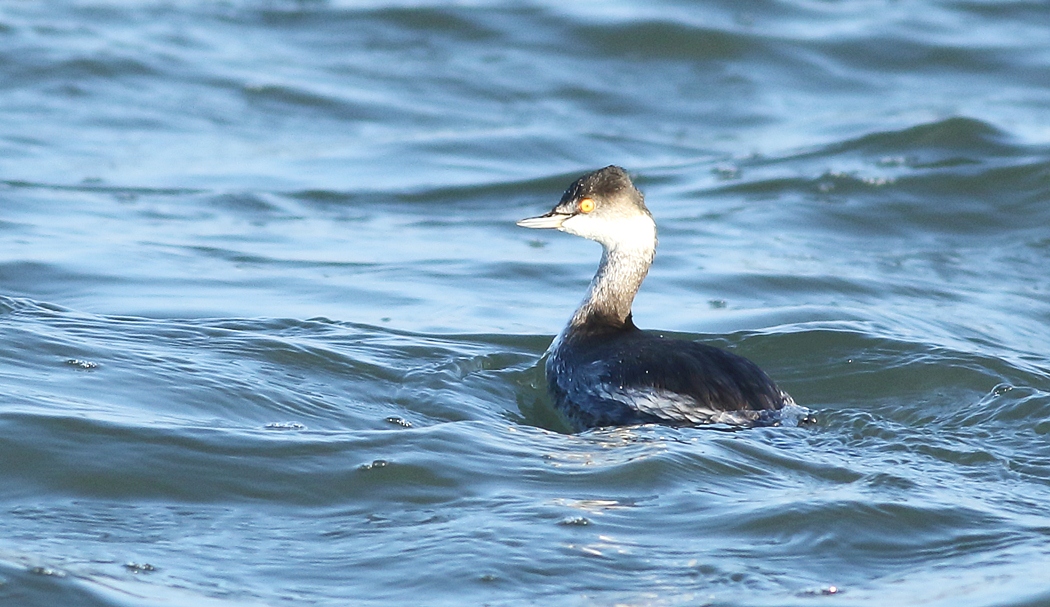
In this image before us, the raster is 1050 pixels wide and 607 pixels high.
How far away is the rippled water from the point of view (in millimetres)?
4977

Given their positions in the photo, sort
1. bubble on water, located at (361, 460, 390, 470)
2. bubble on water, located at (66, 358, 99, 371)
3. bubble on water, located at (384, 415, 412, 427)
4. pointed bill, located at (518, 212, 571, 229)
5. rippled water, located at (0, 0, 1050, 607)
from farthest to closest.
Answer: pointed bill, located at (518, 212, 571, 229) < bubble on water, located at (66, 358, 99, 371) < bubble on water, located at (384, 415, 412, 427) < bubble on water, located at (361, 460, 390, 470) < rippled water, located at (0, 0, 1050, 607)

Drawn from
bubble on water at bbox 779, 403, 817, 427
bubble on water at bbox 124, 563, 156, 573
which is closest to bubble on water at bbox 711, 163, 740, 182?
bubble on water at bbox 779, 403, 817, 427

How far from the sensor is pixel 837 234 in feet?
34.6

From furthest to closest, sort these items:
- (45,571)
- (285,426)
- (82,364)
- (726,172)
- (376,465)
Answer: (726,172), (82,364), (285,426), (376,465), (45,571)

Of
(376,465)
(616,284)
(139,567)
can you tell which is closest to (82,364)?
(376,465)

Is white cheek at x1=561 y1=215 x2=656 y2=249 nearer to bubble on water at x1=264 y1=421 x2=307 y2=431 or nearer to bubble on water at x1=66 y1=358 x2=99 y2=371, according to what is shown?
bubble on water at x1=264 y1=421 x2=307 y2=431

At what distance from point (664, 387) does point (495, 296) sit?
8.58ft

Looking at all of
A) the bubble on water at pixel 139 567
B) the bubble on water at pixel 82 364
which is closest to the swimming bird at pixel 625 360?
the bubble on water at pixel 82 364

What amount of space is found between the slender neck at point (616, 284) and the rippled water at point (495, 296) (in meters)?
0.46

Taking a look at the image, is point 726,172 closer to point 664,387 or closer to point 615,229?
point 615,229

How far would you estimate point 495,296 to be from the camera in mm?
8750

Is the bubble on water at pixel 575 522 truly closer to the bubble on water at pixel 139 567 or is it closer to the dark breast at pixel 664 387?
the dark breast at pixel 664 387

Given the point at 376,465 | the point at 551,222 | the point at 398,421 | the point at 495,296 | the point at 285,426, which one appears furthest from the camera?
the point at 495,296

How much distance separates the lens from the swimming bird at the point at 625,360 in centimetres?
621
